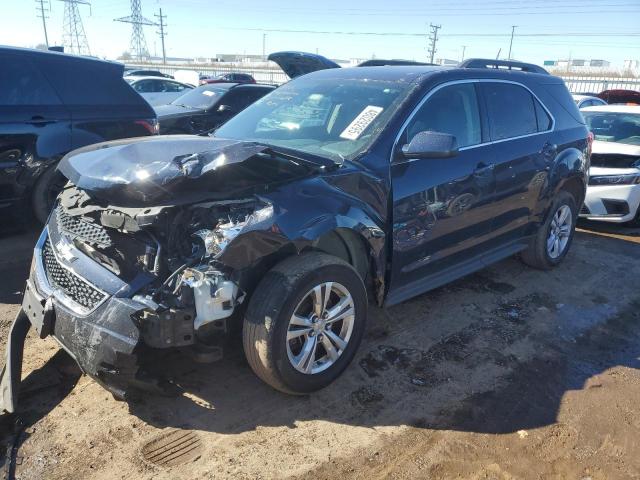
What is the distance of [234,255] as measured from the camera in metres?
2.59

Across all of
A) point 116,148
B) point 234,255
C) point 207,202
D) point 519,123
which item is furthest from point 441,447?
point 519,123

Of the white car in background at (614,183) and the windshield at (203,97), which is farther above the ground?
the windshield at (203,97)

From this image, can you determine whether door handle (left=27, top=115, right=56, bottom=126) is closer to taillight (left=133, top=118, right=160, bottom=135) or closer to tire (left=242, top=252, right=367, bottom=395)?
taillight (left=133, top=118, right=160, bottom=135)

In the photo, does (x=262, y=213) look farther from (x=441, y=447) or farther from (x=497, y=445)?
(x=497, y=445)

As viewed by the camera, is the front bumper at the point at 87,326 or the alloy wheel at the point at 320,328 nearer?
the front bumper at the point at 87,326

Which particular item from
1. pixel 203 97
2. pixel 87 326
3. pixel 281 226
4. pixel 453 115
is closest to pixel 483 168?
pixel 453 115

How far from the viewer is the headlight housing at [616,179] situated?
6672 mm

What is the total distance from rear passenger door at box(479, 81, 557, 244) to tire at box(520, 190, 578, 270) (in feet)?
0.83

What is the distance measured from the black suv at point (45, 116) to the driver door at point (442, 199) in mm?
3760

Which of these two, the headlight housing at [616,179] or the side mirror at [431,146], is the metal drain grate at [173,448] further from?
the headlight housing at [616,179]

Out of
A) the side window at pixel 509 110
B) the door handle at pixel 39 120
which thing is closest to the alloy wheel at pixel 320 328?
the side window at pixel 509 110

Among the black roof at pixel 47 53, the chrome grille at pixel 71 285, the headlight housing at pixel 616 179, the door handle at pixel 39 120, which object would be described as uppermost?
the black roof at pixel 47 53

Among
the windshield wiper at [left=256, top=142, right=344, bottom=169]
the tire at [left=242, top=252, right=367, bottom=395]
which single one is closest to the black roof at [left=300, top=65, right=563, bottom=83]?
the windshield wiper at [left=256, top=142, right=344, bottom=169]

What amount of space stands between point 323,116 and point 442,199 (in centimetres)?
106
